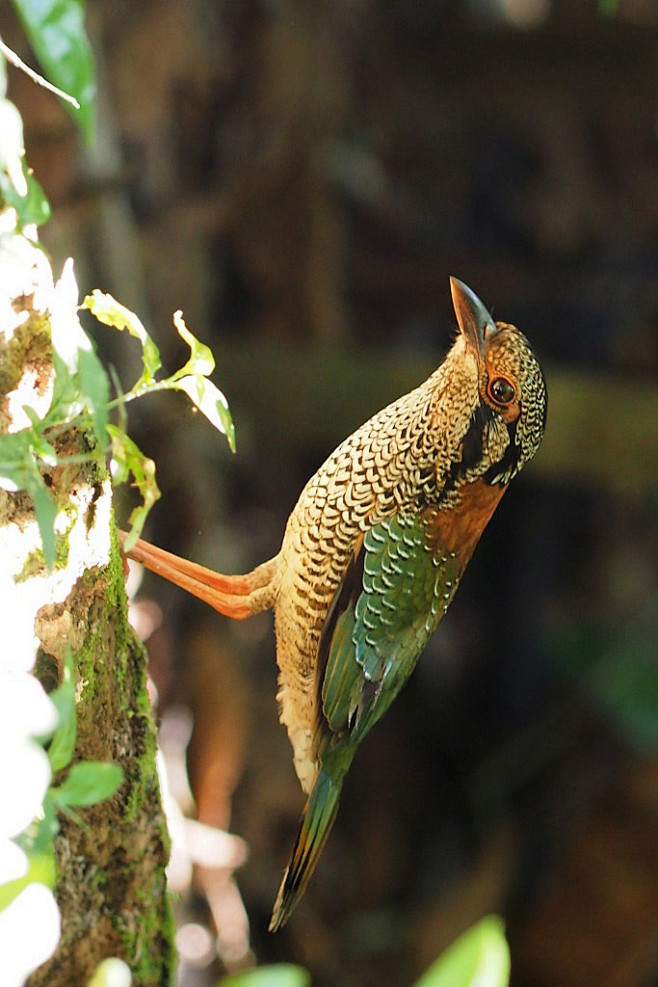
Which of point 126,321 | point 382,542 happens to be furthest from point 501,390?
point 126,321

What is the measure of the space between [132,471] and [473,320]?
31 centimetres

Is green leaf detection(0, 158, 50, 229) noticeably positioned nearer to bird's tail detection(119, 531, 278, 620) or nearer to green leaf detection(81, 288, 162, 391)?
green leaf detection(81, 288, 162, 391)

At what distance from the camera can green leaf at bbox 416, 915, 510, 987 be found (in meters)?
0.94

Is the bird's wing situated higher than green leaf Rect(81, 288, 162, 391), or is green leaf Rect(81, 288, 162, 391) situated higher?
green leaf Rect(81, 288, 162, 391)

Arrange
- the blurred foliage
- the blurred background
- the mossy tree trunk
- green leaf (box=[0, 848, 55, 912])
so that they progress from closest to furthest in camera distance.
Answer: green leaf (box=[0, 848, 55, 912]) < the mossy tree trunk < the blurred foliage < the blurred background

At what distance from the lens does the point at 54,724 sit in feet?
2.12

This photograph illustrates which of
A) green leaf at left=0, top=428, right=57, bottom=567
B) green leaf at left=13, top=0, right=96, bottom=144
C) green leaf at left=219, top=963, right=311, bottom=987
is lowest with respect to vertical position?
green leaf at left=219, top=963, right=311, bottom=987

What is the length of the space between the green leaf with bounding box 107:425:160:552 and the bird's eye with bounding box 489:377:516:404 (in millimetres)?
284

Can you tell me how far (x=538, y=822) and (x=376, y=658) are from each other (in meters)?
2.81

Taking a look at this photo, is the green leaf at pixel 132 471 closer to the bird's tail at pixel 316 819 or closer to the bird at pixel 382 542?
the bird at pixel 382 542

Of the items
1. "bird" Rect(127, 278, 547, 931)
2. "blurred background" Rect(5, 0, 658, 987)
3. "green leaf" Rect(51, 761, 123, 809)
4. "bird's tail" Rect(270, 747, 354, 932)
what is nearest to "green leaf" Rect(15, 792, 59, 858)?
"green leaf" Rect(51, 761, 123, 809)

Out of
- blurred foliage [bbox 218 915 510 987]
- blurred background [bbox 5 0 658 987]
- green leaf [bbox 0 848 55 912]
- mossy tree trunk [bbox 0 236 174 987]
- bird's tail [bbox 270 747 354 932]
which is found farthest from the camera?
blurred background [bbox 5 0 658 987]

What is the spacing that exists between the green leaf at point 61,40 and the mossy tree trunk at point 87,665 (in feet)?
0.37

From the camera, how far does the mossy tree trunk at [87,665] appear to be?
0.81 m
